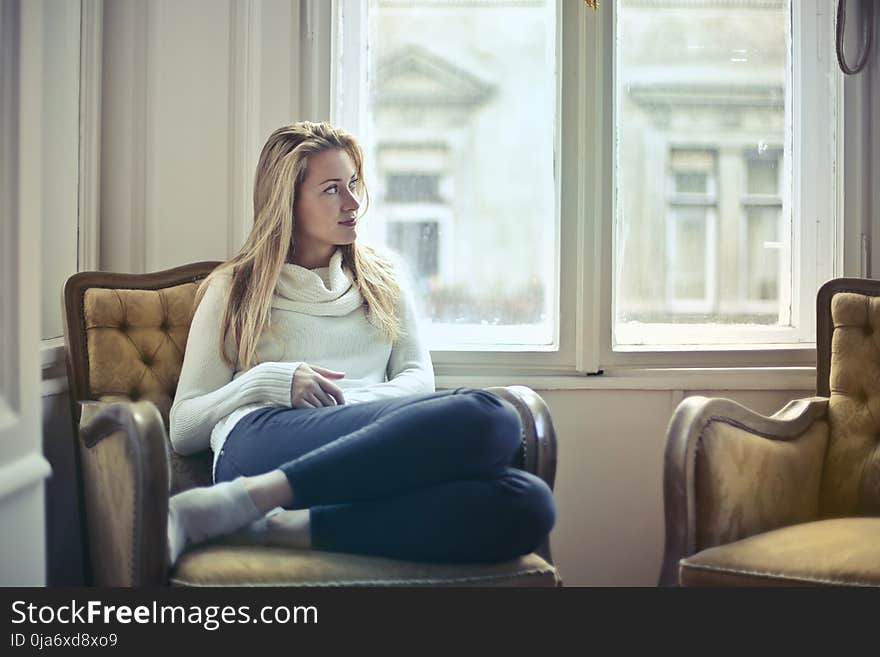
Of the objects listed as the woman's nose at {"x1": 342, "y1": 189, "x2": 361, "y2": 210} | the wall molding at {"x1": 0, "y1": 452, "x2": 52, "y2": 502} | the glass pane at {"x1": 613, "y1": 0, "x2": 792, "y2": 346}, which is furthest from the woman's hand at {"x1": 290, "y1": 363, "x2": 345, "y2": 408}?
A: the glass pane at {"x1": 613, "y1": 0, "x2": 792, "y2": 346}

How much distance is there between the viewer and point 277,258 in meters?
1.82

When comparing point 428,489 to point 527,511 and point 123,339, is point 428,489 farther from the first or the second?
point 123,339

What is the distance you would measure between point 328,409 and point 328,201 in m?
0.50

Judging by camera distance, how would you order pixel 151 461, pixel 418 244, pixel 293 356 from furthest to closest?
pixel 418 244 → pixel 293 356 → pixel 151 461

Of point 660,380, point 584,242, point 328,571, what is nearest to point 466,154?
point 584,242

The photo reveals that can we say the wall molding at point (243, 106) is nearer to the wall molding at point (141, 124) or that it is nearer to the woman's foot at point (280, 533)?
the wall molding at point (141, 124)

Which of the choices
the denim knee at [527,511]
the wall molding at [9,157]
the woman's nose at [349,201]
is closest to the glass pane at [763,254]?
the woman's nose at [349,201]

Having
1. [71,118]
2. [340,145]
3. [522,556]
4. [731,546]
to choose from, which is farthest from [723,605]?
[71,118]

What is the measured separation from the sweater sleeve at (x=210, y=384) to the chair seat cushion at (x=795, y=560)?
Answer: 794mm

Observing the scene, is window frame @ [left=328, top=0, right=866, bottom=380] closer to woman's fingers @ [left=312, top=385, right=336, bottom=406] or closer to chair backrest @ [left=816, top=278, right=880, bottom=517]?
chair backrest @ [left=816, top=278, right=880, bottom=517]

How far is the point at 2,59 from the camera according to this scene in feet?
3.05

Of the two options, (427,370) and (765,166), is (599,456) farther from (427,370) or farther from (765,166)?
(765,166)

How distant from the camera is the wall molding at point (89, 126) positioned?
2.11 meters

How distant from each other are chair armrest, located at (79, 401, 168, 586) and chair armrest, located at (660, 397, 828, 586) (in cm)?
85
